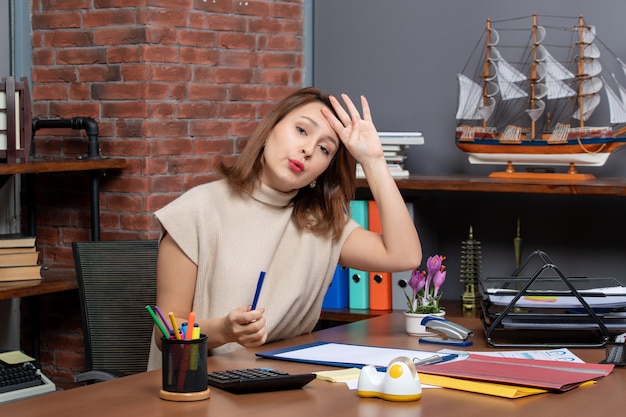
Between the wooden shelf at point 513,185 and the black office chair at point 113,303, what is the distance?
3.22 feet

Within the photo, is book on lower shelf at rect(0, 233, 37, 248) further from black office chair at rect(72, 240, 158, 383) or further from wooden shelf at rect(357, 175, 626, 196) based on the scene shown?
wooden shelf at rect(357, 175, 626, 196)

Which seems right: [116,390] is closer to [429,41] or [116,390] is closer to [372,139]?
[372,139]

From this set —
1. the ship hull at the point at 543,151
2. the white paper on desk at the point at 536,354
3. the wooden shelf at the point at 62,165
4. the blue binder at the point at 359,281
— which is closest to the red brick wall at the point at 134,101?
the wooden shelf at the point at 62,165

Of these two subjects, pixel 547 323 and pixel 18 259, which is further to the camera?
pixel 18 259

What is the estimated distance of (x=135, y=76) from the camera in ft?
10.7

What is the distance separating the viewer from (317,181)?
8.11 ft

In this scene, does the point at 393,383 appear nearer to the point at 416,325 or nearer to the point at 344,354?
the point at 344,354

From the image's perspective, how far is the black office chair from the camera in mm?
2633

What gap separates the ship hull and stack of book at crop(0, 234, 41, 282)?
4.83ft

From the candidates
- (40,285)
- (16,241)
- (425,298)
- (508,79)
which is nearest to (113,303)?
(40,285)

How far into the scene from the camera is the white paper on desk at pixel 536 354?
1.98 m

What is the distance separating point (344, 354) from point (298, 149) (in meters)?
0.53

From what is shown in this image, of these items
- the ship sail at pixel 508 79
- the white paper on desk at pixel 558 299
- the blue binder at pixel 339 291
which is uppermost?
the ship sail at pixel 508 79

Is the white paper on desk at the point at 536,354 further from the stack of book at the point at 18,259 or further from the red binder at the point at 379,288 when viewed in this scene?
the stack of book at the point at 18,259
